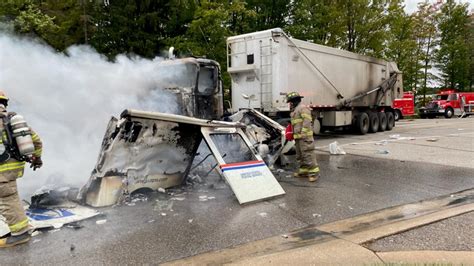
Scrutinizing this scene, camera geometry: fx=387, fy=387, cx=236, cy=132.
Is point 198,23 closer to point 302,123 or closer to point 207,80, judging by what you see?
point 207,80

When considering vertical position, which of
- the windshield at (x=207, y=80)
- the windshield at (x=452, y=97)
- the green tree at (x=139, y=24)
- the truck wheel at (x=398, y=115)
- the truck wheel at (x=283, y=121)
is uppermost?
the green tree at (x=139, y=24)

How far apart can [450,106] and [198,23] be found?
22.0m

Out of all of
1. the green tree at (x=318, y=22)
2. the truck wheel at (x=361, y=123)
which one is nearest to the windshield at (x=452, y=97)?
the green tree at (x=318, y=22)

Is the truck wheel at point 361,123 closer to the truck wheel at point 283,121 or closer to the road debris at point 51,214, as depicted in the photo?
the truck wheel at point 283,121

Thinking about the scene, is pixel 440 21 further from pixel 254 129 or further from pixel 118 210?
pixel 118 210

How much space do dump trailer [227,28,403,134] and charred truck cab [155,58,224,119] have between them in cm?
193

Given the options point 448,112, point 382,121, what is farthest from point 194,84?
point 448,112

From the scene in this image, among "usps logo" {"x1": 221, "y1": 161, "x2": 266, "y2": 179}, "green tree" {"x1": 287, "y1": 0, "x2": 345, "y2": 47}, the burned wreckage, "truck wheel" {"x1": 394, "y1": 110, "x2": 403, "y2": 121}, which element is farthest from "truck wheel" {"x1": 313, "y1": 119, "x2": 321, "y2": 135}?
"truck wheel" {"x1": 394, "y1": 110, "x2": 403, "y2": 121}

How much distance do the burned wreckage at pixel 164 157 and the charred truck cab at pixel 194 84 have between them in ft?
4.16

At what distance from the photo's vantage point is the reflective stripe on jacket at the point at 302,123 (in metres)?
7.21

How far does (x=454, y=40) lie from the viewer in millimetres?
35281

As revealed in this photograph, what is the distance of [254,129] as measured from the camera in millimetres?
8062

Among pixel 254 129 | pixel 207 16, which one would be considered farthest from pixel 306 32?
pixel 254 129

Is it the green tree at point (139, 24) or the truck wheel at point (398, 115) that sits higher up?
the green tree at point (139, 24)
